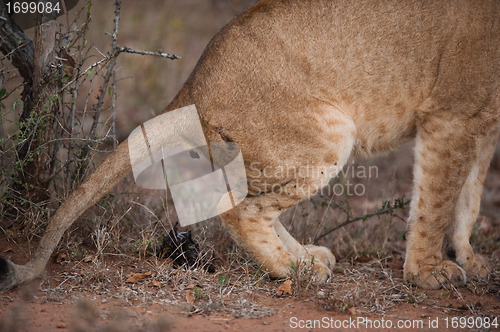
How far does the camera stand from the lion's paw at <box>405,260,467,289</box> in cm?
390

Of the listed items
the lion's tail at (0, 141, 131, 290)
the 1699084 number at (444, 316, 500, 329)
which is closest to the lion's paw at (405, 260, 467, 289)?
the 1699084 number at (444, 316, 500, 329)

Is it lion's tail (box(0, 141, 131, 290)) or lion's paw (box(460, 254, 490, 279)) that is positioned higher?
lion's tail (box(0, 141, 131, 290))

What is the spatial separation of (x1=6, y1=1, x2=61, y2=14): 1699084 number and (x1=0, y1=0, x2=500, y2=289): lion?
104 cm

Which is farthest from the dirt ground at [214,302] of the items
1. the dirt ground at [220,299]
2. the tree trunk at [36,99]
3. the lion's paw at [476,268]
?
the tree trunk at [36,99]

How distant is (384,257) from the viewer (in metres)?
4.76

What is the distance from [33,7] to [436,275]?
3.41m

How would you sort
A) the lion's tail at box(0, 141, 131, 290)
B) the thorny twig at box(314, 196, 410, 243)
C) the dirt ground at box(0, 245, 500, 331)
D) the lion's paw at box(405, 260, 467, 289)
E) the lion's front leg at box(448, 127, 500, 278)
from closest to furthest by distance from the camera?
the dirt ground at box(0, 245, 500, 331), the lion's tail at box(0, 141, 131, 290), the lion's paw at box(405, 260, 467, 289), the lion's front leg at box(448, 127, 500, 278), the thorny twig at box(314, 196, 410, 243)

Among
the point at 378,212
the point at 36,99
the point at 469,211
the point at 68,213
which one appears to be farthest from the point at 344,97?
the point at 36,99

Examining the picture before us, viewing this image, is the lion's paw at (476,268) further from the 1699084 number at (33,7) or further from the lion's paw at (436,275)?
the 1699084 number at (33,7)

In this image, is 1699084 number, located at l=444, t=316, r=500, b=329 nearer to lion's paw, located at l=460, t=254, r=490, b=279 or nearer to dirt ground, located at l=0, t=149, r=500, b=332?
dirt ground, located at l=0, t=149, r=500, b=332

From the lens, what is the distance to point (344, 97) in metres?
3.87

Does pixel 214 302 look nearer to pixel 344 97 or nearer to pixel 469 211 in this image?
pixel 344 97

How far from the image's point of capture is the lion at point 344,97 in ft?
12.3

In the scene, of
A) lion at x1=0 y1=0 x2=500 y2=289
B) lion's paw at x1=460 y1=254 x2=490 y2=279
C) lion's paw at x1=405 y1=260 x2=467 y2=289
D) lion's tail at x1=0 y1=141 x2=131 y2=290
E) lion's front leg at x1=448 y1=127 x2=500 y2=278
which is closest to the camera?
lion's tail at x1=0 y1=141 x2=131 y2=290
